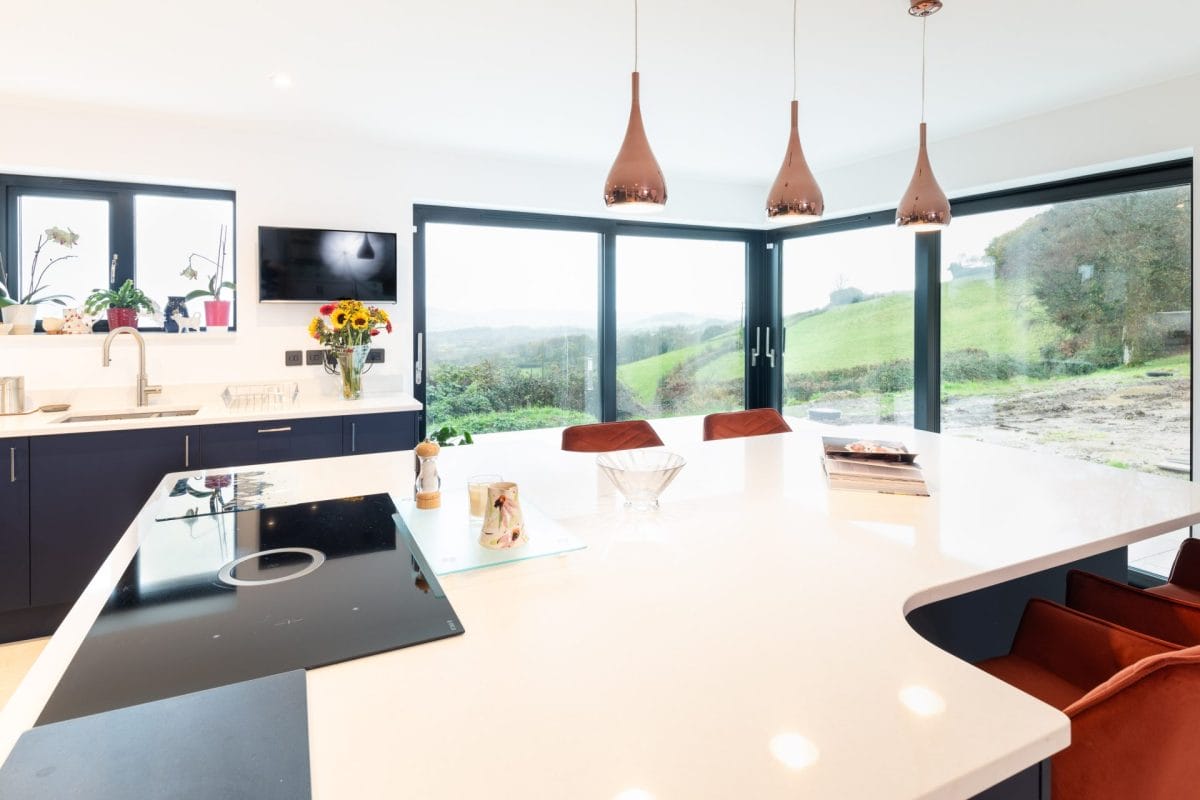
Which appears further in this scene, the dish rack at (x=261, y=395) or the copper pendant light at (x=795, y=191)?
the dish rack at (x=261, y=395)

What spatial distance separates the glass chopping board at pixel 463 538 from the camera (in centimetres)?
113

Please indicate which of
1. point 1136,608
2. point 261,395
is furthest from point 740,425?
point 261,395

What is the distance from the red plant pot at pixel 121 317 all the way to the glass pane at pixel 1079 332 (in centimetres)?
476

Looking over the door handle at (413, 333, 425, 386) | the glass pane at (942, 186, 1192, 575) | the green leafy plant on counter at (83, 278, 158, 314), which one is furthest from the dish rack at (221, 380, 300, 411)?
the glass pane at (942, 186, 1192, 575)

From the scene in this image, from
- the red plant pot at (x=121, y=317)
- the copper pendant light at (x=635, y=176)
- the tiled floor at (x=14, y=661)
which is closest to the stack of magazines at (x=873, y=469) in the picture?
the copper pendant light at (x=635, y=176)

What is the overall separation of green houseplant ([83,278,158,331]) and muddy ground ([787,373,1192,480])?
481 cm

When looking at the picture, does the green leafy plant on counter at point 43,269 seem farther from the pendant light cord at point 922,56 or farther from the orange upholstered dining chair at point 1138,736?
the orange upholstered dining chair at point 1138,736

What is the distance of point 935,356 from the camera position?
13.7ft

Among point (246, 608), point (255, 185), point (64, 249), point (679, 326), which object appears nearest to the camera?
point (246, 608)

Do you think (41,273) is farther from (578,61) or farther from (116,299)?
(578,61)

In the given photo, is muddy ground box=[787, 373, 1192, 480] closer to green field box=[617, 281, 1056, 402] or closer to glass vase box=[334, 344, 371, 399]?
green field box=[617, 281, 1056, 402]

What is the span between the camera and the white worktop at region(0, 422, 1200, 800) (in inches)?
24.2

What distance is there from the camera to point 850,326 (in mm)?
4785

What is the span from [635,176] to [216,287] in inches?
121
